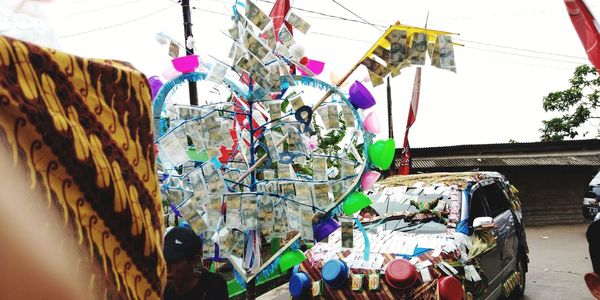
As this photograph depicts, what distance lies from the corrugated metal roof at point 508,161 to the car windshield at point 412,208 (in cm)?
1273

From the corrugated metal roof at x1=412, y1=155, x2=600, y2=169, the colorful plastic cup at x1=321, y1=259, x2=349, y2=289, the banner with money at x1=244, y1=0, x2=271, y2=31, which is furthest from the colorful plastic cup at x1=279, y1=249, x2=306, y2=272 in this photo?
the corrugated metal roof at x1=412, y1=155, x2=600, y2=169

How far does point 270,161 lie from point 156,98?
0.77 meters

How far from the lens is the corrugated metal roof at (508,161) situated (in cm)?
1738

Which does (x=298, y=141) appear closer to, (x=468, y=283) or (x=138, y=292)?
(x=138, y=292)

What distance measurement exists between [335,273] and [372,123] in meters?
1.84

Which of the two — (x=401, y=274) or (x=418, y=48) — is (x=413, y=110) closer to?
(x=401, y=274)

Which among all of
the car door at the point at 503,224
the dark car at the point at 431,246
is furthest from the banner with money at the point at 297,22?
the car door at the point at 503,224

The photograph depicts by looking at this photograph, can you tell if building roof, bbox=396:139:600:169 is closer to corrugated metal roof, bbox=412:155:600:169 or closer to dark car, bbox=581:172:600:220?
corrugated metal roof, bbox=412:155:600:169

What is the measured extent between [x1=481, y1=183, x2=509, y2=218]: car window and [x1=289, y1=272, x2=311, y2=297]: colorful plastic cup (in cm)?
294

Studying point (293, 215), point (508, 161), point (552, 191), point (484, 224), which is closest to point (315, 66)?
point (293, 215)

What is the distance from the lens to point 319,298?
172 inches

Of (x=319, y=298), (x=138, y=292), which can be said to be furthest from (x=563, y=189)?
(x=138, y=292)

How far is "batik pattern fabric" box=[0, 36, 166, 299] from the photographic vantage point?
1.01m

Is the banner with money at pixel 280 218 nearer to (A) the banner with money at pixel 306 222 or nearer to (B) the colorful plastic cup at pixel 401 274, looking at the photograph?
(A) the banner with money at pixel 306 222
